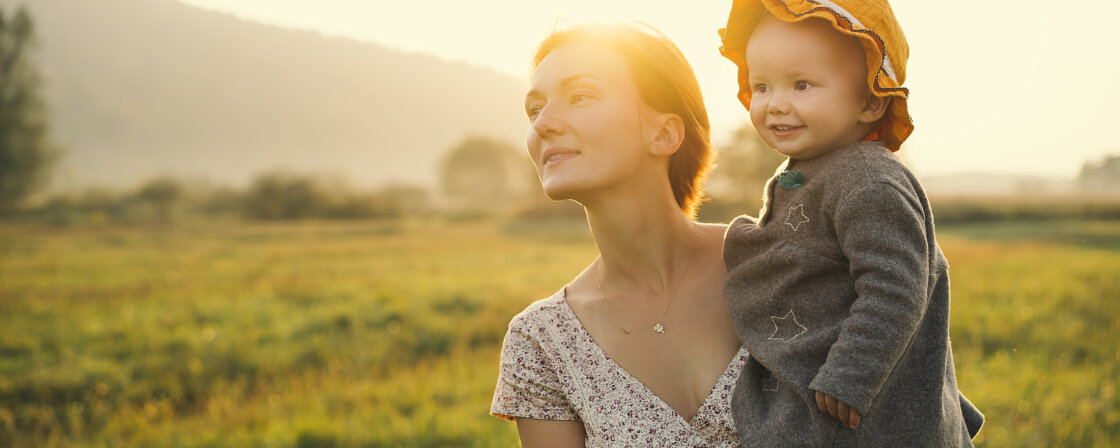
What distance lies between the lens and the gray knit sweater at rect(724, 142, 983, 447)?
1.75 meters

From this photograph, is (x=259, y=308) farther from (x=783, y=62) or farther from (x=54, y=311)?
(x=783, y=62)

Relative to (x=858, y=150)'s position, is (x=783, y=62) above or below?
above

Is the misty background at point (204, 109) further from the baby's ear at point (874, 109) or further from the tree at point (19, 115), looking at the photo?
the baby's ear at point (874, 109)

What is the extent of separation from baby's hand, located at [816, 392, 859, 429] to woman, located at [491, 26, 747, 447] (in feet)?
1.85

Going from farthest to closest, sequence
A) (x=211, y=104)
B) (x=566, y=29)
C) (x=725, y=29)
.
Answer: (x=211, y=104), (x=566, y=29), (x=725, y=29)

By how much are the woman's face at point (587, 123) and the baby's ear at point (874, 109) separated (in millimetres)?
858

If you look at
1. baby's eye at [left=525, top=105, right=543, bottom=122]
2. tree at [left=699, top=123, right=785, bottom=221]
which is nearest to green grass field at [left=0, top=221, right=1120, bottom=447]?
baby's eye at [left=525, top=105, right=543, bottom=122]

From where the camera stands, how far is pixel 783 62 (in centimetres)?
201

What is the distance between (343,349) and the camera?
9992mm

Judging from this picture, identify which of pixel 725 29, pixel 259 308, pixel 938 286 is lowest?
pixel 259 308

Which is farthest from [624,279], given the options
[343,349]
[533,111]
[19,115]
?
[19,115]

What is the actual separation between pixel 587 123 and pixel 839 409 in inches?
51.1

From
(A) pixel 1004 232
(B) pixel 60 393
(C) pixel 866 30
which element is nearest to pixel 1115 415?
(C) pixel 866 30

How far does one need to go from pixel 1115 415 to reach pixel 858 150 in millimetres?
5208
